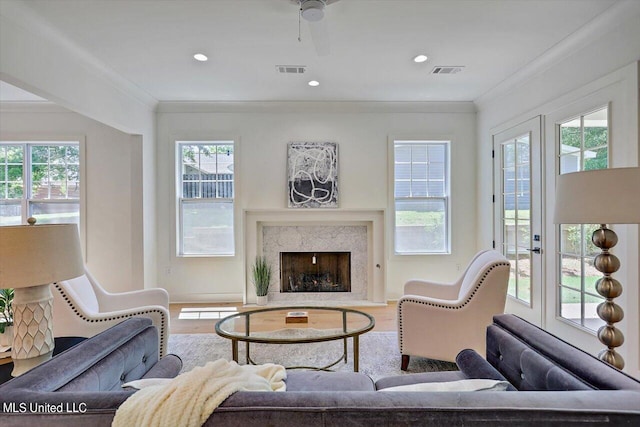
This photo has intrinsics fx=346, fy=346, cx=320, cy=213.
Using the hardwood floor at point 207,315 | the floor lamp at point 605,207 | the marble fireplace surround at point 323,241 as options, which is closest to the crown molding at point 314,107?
the marble fireplace surround at point 323,241

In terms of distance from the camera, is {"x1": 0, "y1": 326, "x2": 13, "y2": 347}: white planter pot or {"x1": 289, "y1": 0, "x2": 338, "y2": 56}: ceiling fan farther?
{"x1": 289, "y1": 0, "x2": 338, "y2": 56}: ceiling fan

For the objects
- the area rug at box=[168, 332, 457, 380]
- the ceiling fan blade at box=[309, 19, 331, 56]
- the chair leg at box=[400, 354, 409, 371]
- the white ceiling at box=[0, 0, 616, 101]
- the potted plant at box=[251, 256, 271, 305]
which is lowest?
the area rug at box=[168, 332, 457, 380]

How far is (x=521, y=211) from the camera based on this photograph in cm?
369

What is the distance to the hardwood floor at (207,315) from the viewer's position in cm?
371

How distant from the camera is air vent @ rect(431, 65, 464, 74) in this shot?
3.50 metres

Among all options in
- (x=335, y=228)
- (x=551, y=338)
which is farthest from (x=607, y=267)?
(x=335, y=228)

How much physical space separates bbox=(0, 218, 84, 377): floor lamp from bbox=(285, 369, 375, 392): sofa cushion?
1091 mm

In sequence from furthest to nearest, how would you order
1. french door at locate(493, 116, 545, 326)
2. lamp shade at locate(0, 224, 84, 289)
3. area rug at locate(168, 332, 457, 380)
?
1. french door at locate(493, 116, 545, 326)
2. area rug at locate(168, 332, 457, 380)
3. lamp shade at locate(0, 224, 84, 289)

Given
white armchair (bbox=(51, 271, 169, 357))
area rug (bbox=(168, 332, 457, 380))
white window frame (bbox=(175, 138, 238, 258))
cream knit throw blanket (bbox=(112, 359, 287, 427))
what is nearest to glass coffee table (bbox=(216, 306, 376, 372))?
area rug (bbox=(168, 332, 457, 380))

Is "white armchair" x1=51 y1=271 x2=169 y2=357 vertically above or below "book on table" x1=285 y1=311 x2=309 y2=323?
above

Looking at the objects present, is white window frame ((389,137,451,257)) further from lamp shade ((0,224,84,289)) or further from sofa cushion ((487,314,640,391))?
lamp shade ((0,224,84,289))

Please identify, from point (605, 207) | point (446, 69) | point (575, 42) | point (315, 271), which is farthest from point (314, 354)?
point (575, 42)

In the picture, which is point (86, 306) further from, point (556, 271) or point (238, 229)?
point (556, 271)

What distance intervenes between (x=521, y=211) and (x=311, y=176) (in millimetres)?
2498
